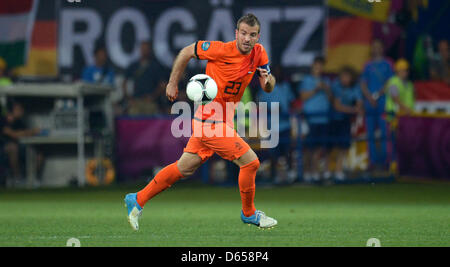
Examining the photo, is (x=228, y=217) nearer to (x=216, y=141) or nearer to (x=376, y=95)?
(x=216, y=141)

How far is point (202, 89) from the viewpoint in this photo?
8680 millimetres

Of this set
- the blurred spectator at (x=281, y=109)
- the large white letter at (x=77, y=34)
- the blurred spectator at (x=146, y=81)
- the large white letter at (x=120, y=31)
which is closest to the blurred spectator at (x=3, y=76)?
the large white letter at (x=77, y=34)

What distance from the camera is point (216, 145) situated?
29.3 ft

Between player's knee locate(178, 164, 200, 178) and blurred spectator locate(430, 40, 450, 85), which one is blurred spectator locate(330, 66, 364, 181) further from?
player's knee locate(178, 164, 200, 178)

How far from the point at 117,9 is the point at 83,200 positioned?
6.20 m

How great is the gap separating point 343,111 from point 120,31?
17.4ft

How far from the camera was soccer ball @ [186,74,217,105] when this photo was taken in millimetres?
8648

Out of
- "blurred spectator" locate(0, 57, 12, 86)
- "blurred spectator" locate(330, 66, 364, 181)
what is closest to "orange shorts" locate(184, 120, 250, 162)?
"blurred spectator" locate(330, 66, 364, 181)

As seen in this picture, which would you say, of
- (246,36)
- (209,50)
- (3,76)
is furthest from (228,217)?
(3,76)

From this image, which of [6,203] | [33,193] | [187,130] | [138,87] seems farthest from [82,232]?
[138,87]

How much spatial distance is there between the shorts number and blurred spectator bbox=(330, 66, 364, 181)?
7658 mm
